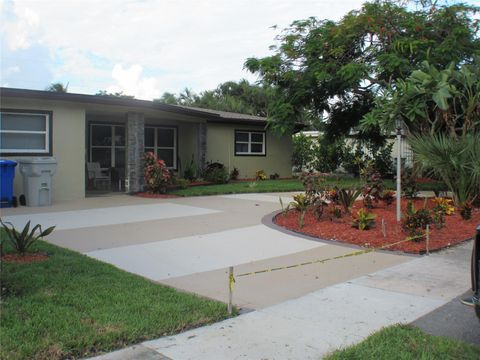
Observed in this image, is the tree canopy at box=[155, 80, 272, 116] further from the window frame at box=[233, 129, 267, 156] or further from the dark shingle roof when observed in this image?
the dark shingle roof

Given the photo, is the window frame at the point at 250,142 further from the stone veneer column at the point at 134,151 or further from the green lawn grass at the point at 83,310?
the green lawn grass at the point at 83,310

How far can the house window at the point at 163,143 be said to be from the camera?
67.5 feet

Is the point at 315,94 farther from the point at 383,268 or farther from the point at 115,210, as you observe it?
the point at 383,268

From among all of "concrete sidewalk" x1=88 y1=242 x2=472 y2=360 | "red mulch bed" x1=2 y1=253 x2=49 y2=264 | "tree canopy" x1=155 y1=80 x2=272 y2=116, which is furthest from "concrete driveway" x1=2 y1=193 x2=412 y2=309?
"tree canopy" x1=155 y1=80 x2=272 y2=116

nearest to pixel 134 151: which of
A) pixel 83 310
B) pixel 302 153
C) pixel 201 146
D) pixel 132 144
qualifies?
pixel 132 144

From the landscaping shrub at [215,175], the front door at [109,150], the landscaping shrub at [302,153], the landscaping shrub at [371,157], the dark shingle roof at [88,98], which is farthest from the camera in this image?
the landscaping shrub at [302,153]

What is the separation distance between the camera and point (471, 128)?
40.4 ft

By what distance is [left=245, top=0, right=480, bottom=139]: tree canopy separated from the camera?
55.8 ft

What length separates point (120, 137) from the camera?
65.5 feet

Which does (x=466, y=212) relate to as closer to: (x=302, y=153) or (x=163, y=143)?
(x=163, y=143)

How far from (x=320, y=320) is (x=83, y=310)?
2.33 metres

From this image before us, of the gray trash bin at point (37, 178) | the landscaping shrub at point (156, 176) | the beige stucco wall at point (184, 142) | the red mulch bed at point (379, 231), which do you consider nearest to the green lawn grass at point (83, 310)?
the red mulch bed at point (379, 231)

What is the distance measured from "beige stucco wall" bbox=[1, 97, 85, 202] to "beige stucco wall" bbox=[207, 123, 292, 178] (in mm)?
7623

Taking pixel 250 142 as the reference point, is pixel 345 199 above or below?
below
